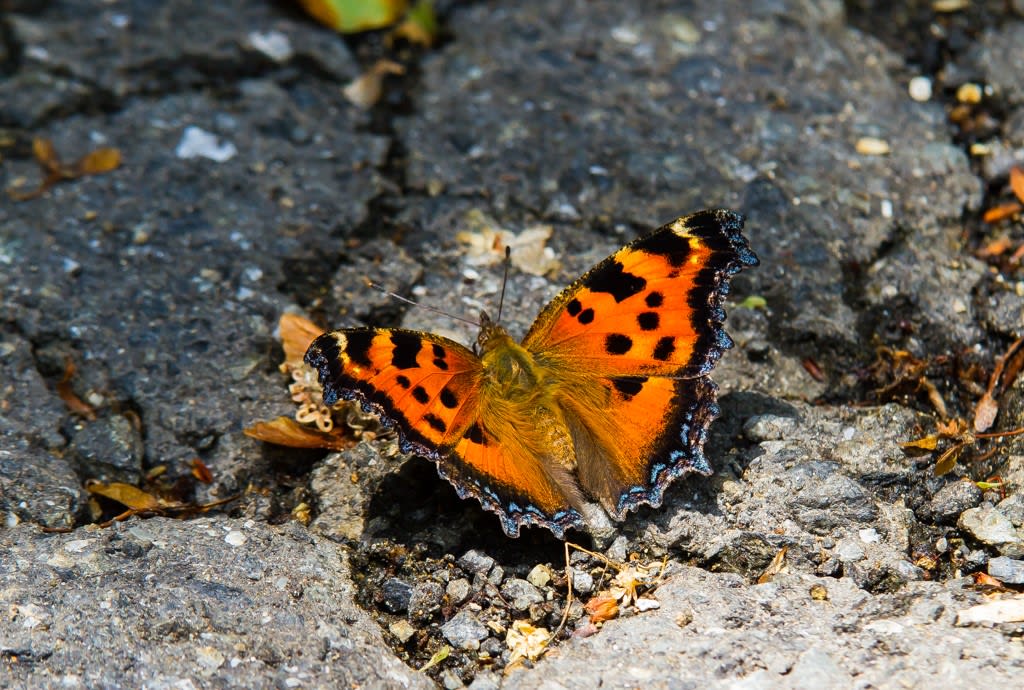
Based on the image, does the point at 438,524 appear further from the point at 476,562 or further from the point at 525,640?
the point at 525,640

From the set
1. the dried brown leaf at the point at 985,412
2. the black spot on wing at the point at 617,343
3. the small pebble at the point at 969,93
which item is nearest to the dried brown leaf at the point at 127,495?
the black spot on wing at the point at 617,343

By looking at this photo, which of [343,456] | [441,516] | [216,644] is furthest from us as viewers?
[343,456]

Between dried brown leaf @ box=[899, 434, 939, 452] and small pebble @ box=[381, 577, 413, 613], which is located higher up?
dried brown leaf @ box=[899, 434, 939, 452]

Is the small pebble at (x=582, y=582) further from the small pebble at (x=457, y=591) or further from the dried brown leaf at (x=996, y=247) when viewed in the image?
the dried brown leaf at (x=996, y=247)

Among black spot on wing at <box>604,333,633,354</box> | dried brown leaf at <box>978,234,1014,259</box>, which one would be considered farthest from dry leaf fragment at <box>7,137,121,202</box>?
dried brown leaf at <box>978,234,1014,259</box>

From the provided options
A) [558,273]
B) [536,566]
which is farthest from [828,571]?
[558,273]

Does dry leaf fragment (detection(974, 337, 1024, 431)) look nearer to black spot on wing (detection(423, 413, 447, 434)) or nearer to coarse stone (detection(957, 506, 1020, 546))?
coarse stone (detection(957, 506, 1020, 546))

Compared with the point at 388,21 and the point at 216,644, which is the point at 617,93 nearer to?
the point at 388,21
